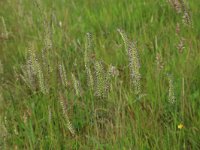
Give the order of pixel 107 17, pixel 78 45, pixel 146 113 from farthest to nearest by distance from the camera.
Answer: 1. pixel 107 17
2. pixel 78 45
3. pixel 146 113

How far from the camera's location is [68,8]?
3.68 m

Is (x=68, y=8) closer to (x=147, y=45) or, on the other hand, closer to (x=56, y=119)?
(x=147, y=45)

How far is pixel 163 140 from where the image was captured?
191cm

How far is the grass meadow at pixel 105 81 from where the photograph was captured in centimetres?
194

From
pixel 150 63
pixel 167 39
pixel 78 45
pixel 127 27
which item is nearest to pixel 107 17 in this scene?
pixel 127 27

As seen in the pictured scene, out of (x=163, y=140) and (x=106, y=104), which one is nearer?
(x=163, y=140)

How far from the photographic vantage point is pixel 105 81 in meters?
1.84

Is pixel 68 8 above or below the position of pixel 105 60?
above

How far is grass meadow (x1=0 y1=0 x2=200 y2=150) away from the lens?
6.37 feet

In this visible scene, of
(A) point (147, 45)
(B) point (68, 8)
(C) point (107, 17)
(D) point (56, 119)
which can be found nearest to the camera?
(D) point (56, 119)

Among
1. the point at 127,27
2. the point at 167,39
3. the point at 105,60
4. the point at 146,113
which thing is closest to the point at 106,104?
the point at 146,113

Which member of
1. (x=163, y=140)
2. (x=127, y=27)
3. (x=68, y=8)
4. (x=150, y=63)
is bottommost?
(x=163, y=140)

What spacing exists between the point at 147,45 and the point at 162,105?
0.68 meters

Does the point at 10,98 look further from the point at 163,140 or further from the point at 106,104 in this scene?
the point at 163,140
